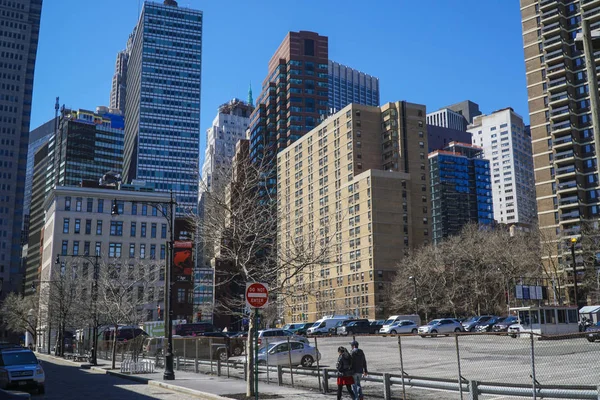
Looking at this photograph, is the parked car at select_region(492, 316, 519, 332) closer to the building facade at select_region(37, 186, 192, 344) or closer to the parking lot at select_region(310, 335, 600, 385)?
the parking lot at select_region(310, 335, 600, 385)

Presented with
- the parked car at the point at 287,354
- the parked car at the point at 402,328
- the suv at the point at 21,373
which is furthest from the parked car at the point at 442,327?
the suv at the point at 21,373

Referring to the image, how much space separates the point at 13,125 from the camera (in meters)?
174

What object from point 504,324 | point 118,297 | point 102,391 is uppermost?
point 118,297

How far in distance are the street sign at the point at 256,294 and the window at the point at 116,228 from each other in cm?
9783

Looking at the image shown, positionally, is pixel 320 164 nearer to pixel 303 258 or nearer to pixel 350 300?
pixel 350 300

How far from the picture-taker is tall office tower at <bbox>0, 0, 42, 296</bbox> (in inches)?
6722

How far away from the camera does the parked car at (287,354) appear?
97.1ft

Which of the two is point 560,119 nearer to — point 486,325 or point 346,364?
point 486,325

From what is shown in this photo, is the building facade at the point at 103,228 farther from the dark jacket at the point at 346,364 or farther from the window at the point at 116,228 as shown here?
the dark jacket at the point at 346,364

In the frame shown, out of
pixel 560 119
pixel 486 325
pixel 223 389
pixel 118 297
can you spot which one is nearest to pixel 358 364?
pixel 223 389

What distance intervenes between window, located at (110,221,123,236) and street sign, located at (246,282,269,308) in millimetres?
97835

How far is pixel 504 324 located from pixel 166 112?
6021 inches

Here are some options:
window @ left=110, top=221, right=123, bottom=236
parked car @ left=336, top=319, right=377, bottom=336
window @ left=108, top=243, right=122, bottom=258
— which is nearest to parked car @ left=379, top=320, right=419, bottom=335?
parked car @ left=336, top=319, right=377, bottom=336

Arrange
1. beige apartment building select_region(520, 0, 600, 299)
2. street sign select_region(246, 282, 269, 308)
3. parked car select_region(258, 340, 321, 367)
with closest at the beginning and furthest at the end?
1. street sign select_region(246, 282, 269, 308)
2. parked car select_region(258, 340, 321, 367)
3. beige apartment building select_region(520, 0, 600, 299)
